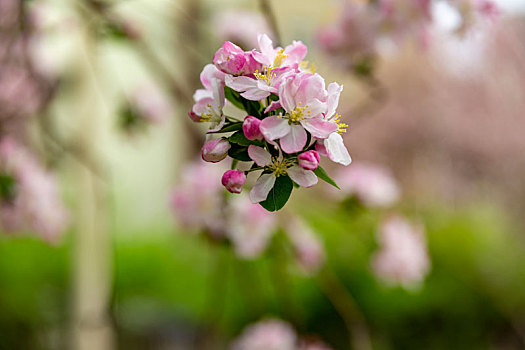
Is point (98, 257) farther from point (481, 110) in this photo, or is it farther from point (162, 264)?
point (481, 110)

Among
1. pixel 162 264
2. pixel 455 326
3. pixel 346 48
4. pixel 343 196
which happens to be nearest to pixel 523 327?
pixel 455 326

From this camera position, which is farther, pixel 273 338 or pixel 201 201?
pixel 273 338

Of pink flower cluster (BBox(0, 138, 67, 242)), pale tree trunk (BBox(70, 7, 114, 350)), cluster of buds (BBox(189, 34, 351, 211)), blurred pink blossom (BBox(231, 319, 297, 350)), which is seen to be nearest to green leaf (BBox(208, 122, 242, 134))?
cluster of buds (BBox(189, 34, 351, 211))

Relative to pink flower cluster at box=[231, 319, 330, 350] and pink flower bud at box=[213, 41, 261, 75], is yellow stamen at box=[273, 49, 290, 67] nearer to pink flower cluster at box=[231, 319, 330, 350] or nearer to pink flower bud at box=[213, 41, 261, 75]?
pink flower bud at box=[213, 41, 261, 75]

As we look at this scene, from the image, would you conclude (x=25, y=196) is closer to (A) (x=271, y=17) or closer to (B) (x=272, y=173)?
(A) (x=271, y=17)

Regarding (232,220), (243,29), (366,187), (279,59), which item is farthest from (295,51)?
(243,29)

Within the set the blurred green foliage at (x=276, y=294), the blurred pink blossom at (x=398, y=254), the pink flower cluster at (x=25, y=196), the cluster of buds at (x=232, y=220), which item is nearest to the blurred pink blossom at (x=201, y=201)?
the cluster of buds at (x=232, y=220)
